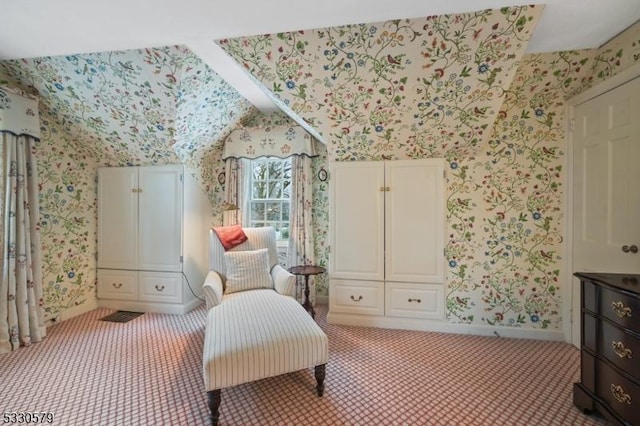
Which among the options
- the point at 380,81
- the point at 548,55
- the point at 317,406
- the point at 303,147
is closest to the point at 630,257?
the point at 548,55

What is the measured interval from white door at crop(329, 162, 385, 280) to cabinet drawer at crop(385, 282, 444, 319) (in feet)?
0.67

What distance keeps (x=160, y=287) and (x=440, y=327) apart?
300 cm

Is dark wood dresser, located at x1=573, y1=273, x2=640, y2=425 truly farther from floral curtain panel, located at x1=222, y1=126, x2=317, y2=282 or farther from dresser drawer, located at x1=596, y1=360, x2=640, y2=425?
floral curtain panel, located at x1=222, y1=126, x2=317, y2=282

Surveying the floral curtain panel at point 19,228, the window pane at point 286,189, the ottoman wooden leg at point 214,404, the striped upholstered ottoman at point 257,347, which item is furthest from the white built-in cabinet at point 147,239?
the ottoman wooden leg at point 214,404

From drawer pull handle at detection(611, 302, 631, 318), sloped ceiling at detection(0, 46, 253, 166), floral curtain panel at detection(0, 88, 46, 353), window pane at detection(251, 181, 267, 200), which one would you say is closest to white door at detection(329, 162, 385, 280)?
window pane at detection(251, 181, 267, 200)

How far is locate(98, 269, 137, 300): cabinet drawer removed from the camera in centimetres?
338

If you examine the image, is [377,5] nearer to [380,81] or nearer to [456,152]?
[380,81]

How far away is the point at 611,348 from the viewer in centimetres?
153

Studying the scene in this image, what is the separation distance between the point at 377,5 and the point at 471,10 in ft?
1.92

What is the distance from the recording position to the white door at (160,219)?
3305 millimetres

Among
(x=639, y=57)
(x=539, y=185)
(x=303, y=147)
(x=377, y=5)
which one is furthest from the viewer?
(x=303, y=147)

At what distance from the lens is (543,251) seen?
268cm

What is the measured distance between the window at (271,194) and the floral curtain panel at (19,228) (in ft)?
6.73

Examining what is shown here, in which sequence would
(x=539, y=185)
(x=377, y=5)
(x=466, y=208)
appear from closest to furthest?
(x=377, y=5)
(x=539, y=185)
(x=466, y=208)
